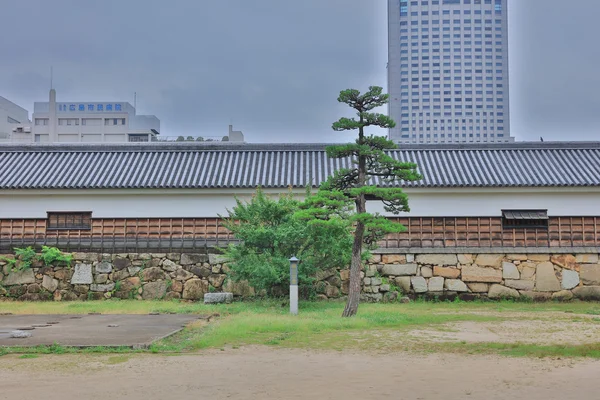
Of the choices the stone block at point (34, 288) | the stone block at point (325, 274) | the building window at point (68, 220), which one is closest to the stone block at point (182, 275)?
the building window at point (68, 220)

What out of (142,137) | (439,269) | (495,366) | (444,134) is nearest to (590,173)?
(439,269)

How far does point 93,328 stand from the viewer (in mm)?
13930

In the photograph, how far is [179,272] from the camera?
2164 cm

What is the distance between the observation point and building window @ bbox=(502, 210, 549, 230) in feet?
72.5

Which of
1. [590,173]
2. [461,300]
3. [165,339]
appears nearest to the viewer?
[165,339]

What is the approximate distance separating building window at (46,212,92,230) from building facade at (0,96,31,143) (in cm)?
3769

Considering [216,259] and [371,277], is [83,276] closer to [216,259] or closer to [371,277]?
[216,259]

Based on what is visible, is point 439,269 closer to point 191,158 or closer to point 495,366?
point 191,158

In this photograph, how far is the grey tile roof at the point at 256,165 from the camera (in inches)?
906

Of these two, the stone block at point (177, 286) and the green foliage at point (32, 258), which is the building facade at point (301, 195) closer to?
the stone block at point (177, 286)

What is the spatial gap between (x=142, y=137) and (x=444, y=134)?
61.2 meters

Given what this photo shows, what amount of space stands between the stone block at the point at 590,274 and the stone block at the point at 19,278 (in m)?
18.0

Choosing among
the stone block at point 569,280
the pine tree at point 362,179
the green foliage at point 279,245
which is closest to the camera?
the pine tree at point 362,179

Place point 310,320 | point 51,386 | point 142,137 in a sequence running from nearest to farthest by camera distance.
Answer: point 51,386, point 310,320, point 142,137
